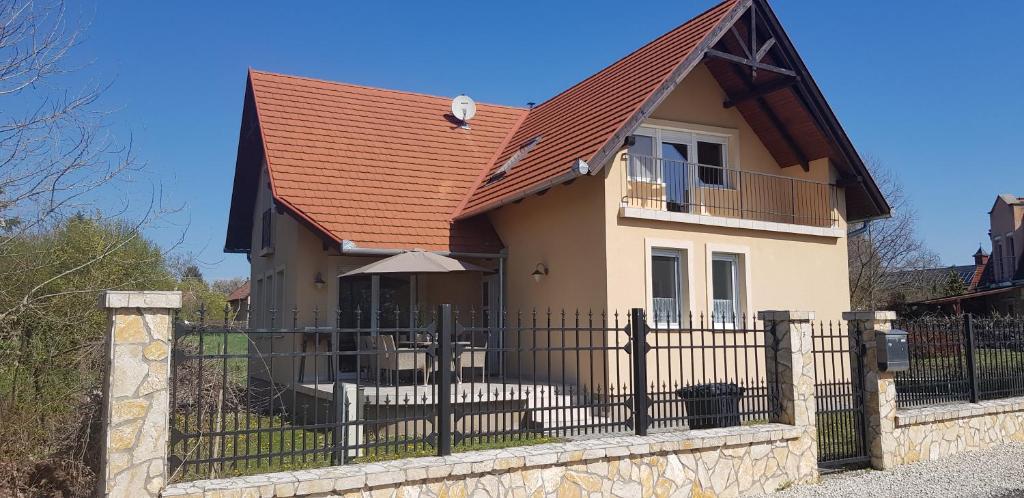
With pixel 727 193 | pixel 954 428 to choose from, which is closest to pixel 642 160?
pixel 727 193

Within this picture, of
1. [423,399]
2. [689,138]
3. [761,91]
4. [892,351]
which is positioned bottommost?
[423,399]

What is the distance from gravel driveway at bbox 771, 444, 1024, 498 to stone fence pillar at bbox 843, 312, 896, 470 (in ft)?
0.71

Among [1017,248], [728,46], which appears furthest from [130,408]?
[1017,248]

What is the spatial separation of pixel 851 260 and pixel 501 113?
19.2m

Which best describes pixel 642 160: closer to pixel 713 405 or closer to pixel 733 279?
pixel 733 279

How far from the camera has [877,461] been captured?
8.84 metres

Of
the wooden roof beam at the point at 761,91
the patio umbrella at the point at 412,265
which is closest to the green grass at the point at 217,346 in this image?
the patio umbrella at the point at 412,265

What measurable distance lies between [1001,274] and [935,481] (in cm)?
3288

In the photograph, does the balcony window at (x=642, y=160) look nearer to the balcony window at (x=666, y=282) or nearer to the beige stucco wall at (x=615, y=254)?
the beige stucco wall at (x=615, y=254)

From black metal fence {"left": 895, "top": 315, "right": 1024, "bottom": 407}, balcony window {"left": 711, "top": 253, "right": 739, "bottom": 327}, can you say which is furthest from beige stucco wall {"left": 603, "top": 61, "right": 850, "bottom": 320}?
black metal fence {"left": 895, "top": 315, "right": 1024, "bottom": 407}

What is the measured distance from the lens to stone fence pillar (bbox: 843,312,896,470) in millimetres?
8820

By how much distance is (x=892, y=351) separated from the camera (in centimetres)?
877

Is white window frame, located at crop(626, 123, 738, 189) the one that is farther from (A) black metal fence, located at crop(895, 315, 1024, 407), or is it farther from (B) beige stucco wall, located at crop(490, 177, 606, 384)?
(A) black metal fence, located at crop(895, 315, 1024, 407)

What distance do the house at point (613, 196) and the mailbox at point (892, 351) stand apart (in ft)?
13.2
